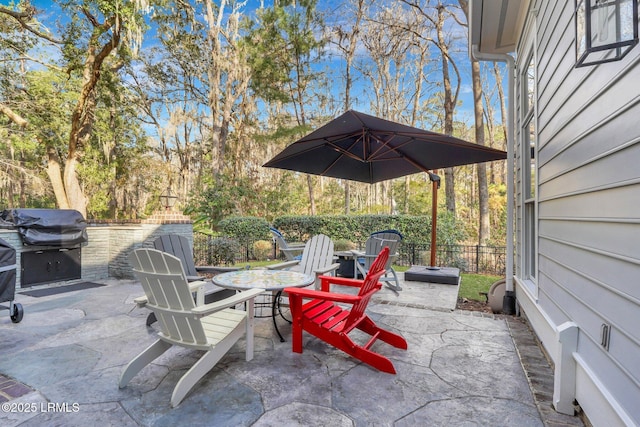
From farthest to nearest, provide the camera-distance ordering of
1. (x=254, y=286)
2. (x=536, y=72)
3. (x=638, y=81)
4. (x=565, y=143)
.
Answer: (x=536, y=72) < (x=254, y=286) < (x=565, y=143) < (x=638, y=81)

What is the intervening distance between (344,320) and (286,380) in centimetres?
74

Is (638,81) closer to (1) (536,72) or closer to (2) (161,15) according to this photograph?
(1) (536,72)

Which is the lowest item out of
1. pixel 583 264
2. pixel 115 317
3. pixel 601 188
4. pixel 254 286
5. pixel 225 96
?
pixel 115 317

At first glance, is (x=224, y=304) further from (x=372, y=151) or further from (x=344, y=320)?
(x=372, y=151)

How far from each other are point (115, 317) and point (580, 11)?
4.60 metres

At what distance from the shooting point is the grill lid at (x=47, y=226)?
5145 mm

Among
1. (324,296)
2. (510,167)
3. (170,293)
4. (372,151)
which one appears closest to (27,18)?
(372,151)

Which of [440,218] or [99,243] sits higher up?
[440,218]

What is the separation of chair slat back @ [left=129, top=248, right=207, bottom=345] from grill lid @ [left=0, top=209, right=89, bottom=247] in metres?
4.33

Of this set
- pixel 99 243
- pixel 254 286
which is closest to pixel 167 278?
pixel 254 286

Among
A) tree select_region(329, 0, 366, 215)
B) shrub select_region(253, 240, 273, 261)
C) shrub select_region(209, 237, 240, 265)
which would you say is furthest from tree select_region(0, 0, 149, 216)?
tree select_region(329, 0, 366, 215)

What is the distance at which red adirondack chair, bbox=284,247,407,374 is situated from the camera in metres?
2.46

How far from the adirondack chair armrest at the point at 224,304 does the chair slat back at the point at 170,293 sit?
0.16 feet

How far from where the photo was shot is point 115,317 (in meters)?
3.67
